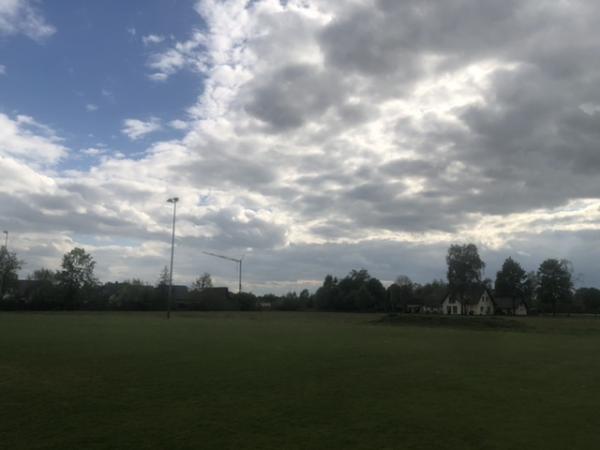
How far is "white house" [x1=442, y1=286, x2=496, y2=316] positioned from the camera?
101 m

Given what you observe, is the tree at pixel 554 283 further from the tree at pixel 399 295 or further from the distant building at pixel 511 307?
the tree at pixel 399 295

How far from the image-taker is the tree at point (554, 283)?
114875 millimetres

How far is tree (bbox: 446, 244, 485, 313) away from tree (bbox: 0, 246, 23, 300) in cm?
8532

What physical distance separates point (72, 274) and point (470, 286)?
81954mm

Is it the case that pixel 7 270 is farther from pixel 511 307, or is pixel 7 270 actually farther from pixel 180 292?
pixel 511 307

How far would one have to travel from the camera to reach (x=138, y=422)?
9.68 metres

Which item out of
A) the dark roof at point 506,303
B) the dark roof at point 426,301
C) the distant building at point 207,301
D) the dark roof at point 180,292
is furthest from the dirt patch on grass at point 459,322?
the dark roof at point 180,292

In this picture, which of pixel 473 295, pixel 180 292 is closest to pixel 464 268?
pixel 473 295

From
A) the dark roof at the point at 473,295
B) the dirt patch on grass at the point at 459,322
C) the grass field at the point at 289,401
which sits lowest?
the grass field at the point at 289,401

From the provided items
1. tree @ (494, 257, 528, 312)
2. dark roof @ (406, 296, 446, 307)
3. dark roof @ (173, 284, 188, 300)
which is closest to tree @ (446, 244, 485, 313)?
dark roof @ (406, 296, 446, 307)

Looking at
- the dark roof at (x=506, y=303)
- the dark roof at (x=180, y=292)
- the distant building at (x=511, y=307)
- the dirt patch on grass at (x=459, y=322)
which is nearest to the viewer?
the dirt patch on grass at (x=459, y=322)

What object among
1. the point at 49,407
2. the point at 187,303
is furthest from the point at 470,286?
the point at 49,407

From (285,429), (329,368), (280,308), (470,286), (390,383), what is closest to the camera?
(285,429)

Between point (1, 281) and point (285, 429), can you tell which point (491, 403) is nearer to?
point (285, 429)
